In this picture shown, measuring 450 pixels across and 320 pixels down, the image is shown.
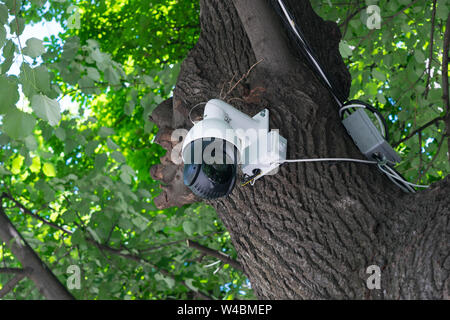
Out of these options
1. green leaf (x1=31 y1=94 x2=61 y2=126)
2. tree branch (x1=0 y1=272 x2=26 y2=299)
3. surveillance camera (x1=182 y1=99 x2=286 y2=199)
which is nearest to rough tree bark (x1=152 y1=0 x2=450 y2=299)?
surveillance camera (x1=182 y1=99 x2=286 y2=199)

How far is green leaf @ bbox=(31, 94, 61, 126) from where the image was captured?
5.90 feet

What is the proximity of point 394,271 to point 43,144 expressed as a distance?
554 cm

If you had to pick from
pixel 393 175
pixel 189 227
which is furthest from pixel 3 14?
pixel 189 227

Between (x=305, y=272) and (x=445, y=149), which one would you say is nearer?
(x=305, y=272)

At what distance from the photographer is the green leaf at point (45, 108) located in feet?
5.90

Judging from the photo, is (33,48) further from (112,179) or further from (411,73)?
(411,73)

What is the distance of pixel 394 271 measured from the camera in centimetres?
152

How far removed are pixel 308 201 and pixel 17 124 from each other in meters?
1.12

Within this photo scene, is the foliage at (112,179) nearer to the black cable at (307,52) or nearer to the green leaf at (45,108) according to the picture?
the green leaf at (45,108)

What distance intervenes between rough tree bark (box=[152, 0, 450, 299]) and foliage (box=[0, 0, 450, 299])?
2.47 ft

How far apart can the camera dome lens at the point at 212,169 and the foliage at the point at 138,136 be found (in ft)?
4.62

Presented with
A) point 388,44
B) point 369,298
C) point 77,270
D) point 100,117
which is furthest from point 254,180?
point 100,117

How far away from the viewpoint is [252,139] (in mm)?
1740

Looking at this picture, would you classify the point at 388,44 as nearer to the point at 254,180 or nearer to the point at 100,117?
the point at 254,180
